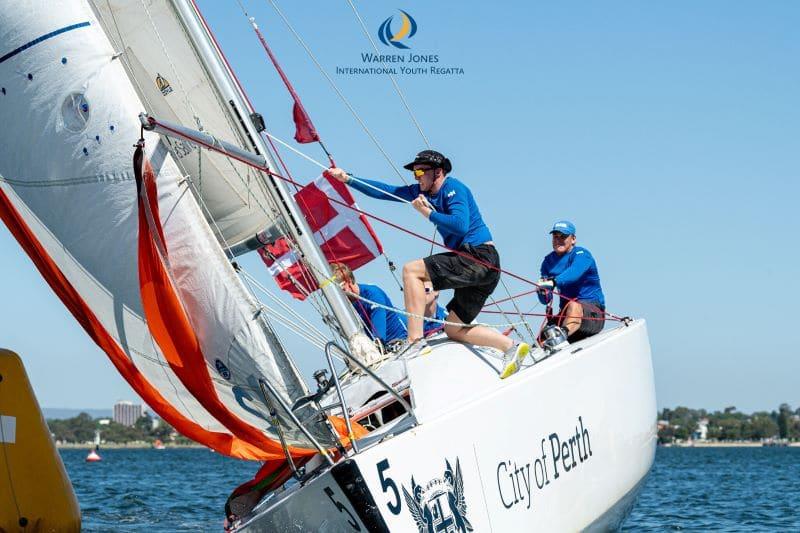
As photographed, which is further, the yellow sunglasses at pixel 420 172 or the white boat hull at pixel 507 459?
the yellow sunglasses at pixel 420 172

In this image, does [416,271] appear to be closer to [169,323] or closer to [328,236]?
[169,323]

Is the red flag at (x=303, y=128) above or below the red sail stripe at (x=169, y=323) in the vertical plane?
above

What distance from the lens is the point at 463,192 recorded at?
6.20 m

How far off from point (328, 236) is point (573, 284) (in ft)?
5.73

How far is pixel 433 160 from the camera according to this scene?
6234mm

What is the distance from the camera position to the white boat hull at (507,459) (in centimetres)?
472

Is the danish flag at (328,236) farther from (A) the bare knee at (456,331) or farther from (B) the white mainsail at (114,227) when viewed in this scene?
(B) the white mainsail at (114,227)

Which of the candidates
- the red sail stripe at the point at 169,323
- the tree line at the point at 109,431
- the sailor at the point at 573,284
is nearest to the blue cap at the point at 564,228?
the sailor at the point at 573,284

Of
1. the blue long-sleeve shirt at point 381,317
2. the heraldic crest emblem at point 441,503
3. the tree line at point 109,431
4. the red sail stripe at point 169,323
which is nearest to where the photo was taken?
the heraldic crest emblem at point 441,503

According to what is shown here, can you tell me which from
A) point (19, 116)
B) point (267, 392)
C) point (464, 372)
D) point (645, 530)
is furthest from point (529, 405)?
point (645, 530)

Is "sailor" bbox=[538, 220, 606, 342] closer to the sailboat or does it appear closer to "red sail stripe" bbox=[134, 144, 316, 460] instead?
the sailboat

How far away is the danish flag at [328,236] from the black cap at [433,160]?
158 cm

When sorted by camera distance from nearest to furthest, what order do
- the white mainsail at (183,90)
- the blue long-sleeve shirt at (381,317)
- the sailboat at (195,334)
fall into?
the sailboat at (195,334)
the white mainsail at (183,90)
the blue long-sleeve shirt at (381,317)

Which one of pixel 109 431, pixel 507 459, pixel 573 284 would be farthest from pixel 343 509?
pixel 109 431
